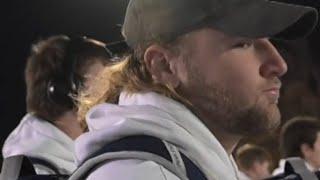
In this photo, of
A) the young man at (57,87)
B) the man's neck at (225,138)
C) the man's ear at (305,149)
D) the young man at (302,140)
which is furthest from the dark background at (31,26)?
the man's neck at (225,138)

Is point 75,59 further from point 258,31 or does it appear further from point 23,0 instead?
point 23,0

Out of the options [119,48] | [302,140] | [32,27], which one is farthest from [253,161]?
[119,48]

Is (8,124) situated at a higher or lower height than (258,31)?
lower

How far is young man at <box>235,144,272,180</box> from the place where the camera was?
388 cm

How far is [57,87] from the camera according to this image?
2.04 meters

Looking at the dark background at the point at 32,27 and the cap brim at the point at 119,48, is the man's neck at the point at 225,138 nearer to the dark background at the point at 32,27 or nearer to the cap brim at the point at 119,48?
the cap brim at the point at 119,48

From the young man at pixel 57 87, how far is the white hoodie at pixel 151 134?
2.50 feet

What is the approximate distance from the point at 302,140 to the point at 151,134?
2370 mm

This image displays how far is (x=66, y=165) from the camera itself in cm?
190

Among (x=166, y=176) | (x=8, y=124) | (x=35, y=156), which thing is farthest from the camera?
(x=8, y=124)

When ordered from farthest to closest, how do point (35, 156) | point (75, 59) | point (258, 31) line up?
point (75, 59), point (35, 156), point (258, 31)

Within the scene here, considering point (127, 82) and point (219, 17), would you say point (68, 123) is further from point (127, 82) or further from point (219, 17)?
point (219, 17)

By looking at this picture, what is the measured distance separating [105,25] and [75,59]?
325cm

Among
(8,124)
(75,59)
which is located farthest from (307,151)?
(8,124)
